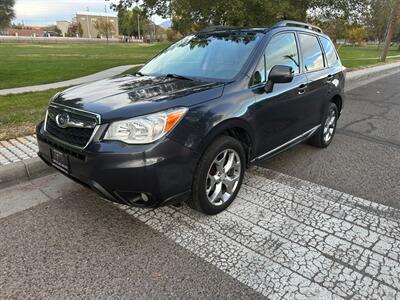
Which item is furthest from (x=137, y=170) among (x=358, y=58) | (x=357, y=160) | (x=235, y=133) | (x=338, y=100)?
(x=358, y=58)

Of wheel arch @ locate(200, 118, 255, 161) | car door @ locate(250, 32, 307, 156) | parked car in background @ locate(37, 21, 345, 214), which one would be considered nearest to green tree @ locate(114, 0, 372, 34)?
parked car in background @ locate(37, 21, 345, 214)

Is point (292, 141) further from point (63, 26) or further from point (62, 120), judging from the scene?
point (63, 26)

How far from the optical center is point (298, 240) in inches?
120

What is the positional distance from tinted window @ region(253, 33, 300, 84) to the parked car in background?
13 mm

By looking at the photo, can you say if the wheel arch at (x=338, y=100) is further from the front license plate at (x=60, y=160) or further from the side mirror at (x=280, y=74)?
the front license plate at (x=60, y=160)

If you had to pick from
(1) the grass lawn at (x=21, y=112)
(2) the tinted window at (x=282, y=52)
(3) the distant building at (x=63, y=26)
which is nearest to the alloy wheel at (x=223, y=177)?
(2) the tinted window at (x=282, y=52)

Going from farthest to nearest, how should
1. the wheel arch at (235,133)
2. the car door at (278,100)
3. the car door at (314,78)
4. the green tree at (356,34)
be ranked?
the green tree at (356,34)
the car door at (314,78)
the car door at (278,100)
the wheel arch at (235,133)

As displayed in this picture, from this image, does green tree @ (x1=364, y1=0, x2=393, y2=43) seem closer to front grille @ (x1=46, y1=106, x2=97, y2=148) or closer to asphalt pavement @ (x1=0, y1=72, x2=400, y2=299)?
asphalt pavement @ (x1=0, y1=72, x2=400, y2=299)

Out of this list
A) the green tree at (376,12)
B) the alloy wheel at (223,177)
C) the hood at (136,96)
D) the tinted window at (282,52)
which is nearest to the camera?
the hood at (136,96)

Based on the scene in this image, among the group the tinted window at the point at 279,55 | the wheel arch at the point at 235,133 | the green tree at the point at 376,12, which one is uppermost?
the green tree at the point at 376,12

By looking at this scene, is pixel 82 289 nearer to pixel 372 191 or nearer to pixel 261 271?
pixel 261 271

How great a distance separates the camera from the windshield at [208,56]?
12.0 feet

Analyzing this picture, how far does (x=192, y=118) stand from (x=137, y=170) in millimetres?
627

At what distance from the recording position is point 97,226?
126 inches
